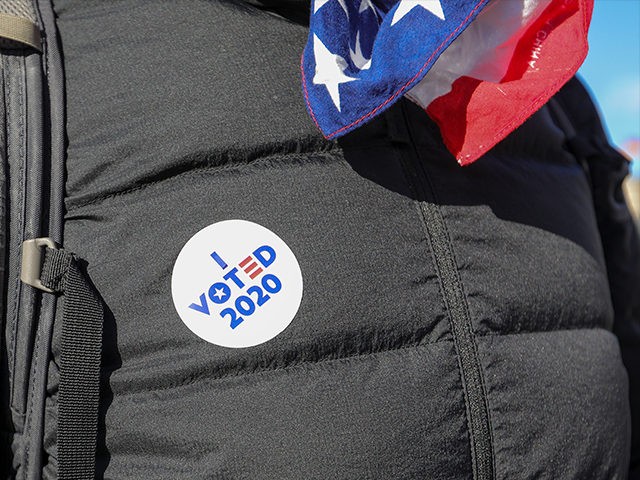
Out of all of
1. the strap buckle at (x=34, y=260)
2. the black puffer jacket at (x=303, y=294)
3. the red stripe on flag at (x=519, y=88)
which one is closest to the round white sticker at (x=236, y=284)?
the black puffer jacket at (x=303, y=294)

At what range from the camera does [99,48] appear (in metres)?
0.72

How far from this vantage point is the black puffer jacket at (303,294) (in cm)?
62

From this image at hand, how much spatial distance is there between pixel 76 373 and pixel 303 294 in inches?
8.2

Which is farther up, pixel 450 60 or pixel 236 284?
pixel 450 60

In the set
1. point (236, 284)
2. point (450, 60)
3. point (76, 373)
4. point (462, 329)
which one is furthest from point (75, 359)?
point (450, 60)

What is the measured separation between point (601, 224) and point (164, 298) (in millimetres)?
676

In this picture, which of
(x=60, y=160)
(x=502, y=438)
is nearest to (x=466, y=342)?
(x=502, y=438)

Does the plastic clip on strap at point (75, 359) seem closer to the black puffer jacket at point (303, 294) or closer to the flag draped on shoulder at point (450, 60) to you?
the black puffer jacket at point (303, 294)

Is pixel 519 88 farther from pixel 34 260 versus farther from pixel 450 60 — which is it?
pixel 34 260

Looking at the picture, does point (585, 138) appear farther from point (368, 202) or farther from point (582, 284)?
point (368, 202)

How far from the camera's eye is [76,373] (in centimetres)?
62

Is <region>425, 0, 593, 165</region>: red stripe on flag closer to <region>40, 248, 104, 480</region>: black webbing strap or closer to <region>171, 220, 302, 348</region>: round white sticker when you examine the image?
<region>171, 220, 302, 348</region>: round white sticker

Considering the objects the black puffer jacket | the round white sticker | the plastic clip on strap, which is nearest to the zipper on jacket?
the black puffer jacket

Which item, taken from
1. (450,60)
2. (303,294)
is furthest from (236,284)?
(450,60)
